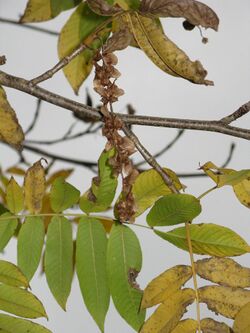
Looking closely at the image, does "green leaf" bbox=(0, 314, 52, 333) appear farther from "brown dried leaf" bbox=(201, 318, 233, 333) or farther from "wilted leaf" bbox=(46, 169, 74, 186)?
"wilted leaf" bbox=(46, 169, 74, 186)

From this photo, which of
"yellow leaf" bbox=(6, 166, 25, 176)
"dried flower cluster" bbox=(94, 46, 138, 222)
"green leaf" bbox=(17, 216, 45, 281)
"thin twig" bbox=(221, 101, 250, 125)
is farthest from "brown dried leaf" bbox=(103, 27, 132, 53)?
"yellow leaf" bbox=(6, 166, 25, 176)

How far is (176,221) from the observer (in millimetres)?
1008

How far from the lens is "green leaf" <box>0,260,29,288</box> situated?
999 millimetres

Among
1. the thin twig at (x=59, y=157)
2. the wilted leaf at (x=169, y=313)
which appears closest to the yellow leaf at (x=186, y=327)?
the wilted leaf at (x=169, y=313)

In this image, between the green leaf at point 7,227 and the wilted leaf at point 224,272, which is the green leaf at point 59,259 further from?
the wilted leaf at point 224,272

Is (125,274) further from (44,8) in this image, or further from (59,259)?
(44,8)

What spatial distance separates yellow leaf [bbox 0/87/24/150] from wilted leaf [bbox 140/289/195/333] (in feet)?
1.17

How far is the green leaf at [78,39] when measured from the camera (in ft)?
4.34

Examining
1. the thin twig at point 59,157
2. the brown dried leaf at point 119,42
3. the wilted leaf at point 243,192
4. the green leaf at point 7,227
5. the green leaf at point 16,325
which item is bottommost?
the green leaf at point 16,325

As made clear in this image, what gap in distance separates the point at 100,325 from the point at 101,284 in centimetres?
7

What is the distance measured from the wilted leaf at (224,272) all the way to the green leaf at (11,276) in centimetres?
28

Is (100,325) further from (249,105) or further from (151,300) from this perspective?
(249,105)

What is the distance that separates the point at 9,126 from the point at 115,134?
A: 7.6 inches

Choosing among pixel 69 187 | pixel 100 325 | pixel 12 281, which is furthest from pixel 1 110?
pixel 100 325
